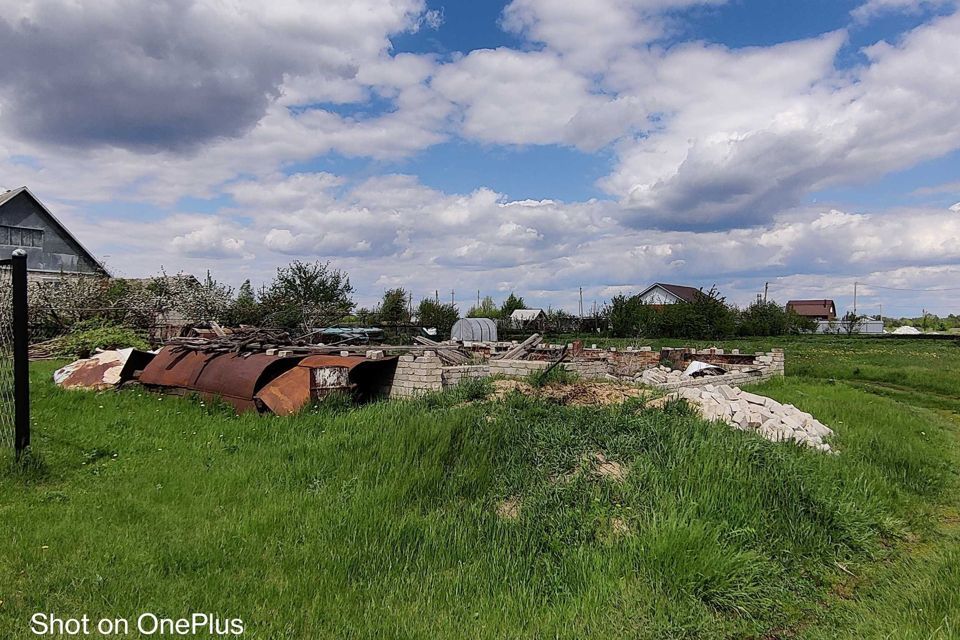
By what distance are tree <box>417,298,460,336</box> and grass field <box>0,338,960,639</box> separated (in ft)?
73.4

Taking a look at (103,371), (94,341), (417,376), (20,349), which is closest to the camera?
(20,349)

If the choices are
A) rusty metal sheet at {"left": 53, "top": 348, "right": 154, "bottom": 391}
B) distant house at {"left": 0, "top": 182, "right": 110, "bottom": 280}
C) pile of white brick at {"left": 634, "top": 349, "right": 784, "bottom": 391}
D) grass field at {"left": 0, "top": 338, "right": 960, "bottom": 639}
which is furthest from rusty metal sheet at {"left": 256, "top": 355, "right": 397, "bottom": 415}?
distant house at {"left": 0, "top": 182, "right": 110, "bottom": 280}

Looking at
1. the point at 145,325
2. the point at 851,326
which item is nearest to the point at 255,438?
the point at 145,325

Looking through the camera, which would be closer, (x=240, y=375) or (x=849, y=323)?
(x=240, y=375)

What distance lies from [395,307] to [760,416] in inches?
917

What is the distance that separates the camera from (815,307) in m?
71.3

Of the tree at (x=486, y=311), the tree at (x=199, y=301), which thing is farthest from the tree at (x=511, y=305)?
the tree at (x=199, y=301)

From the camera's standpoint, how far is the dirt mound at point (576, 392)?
7.93 m

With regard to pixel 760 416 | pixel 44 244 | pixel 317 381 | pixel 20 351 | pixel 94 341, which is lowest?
pixel 760 416

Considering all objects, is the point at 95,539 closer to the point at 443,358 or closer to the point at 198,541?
the point at 198,541

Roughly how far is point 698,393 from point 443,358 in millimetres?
4979

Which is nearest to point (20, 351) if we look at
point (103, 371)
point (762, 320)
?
point (103, 371)

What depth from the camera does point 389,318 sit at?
93.9ft

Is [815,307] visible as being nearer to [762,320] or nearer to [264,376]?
[762,320]
